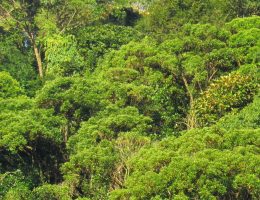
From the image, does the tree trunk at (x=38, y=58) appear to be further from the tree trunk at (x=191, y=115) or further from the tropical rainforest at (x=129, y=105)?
the tree trunk at (x=191, y=115)

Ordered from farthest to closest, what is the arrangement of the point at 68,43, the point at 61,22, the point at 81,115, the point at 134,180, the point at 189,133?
the point at 61,22
the point at 68,43
the point at 81,115
the point at 189,133
the point at 134,180

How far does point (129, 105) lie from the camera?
30.2 metres

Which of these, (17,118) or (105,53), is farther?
(105,53)

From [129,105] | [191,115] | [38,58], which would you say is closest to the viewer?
[129,105]

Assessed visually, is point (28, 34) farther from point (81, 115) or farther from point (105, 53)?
point (81, 115)

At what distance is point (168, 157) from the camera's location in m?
21.0

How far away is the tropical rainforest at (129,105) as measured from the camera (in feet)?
67.4

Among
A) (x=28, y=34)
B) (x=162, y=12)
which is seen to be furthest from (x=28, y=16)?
(x=162, y=12)

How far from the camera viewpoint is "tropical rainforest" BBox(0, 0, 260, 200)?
20.5m

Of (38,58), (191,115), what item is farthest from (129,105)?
(38,58)

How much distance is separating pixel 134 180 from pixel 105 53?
2219 cm

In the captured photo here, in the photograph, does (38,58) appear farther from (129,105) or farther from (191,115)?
(129,105)

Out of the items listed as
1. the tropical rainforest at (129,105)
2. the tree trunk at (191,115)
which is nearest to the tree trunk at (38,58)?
the tropical rainforest at (129,105)

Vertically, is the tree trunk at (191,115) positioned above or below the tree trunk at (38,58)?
below
